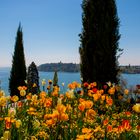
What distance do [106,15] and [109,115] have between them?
520 centimetres

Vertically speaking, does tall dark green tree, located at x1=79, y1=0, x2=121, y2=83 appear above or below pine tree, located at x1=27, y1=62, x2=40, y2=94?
above

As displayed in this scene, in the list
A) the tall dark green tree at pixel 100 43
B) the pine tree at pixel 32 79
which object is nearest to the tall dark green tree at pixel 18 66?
the pine tree at pixel 32 79

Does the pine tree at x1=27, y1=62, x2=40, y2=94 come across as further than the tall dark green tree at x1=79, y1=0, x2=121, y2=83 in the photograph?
Yes

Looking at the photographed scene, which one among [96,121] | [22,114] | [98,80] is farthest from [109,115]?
[98,80]

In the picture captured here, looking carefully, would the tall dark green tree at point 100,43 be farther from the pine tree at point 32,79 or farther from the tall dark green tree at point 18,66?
the tall dark green tree at point 18,66

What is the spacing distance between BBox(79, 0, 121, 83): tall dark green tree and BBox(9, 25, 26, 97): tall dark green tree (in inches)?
492

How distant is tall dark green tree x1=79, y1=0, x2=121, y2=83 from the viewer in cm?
1384

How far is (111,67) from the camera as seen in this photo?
13953 mm

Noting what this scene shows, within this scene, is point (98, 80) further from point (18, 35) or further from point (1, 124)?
point (18, 35)

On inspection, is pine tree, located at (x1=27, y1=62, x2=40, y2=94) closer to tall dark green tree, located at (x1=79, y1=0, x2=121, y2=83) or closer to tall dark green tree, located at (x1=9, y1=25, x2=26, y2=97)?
tall dark green tree, located at (x1=79, y1=0, x2=121, y2=83)

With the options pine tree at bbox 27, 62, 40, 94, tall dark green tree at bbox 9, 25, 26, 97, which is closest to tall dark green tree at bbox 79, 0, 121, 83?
pine tree at bbox 27, 62, 40, 94

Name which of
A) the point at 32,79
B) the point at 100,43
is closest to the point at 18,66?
the point at 32,79

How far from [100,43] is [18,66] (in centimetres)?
1333

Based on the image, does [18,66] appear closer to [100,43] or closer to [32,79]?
[32,79]
